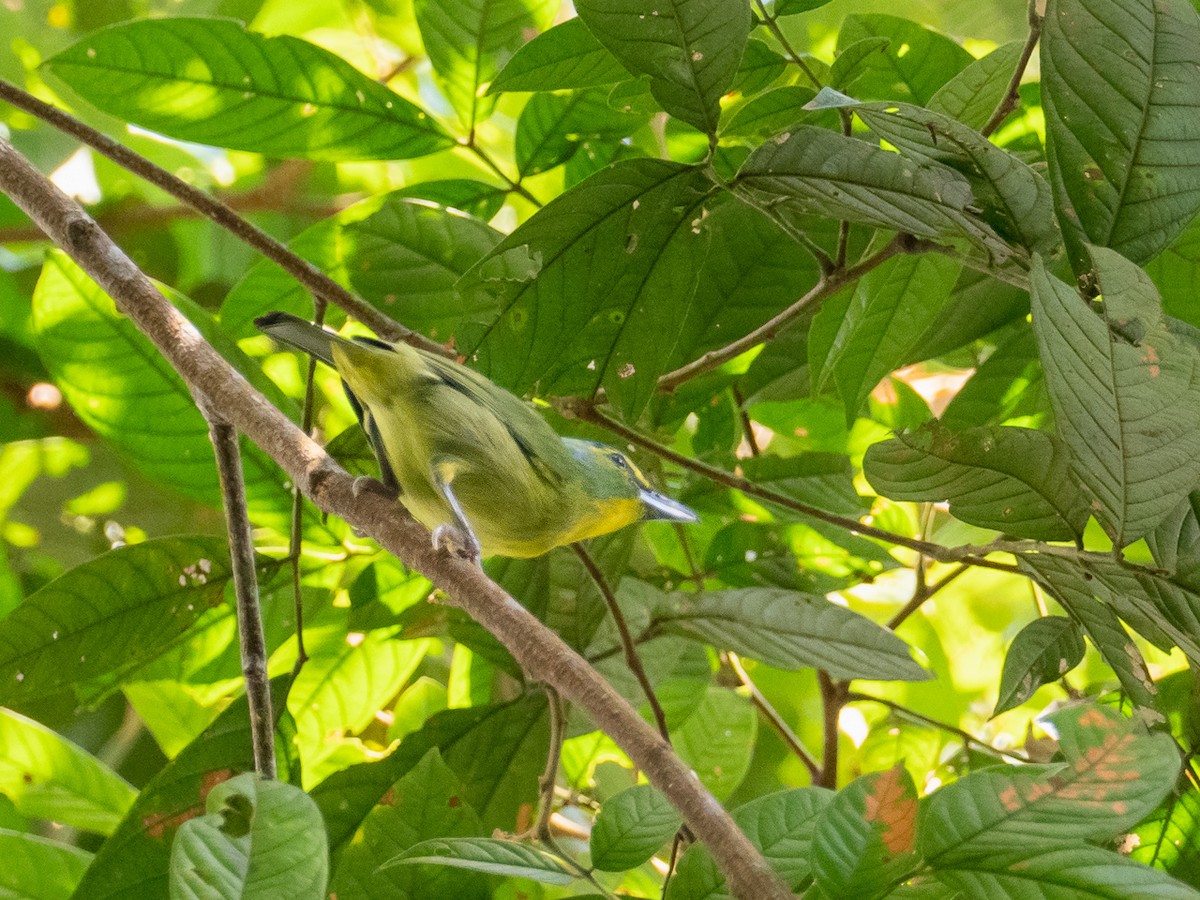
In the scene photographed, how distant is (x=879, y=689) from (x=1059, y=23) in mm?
2236

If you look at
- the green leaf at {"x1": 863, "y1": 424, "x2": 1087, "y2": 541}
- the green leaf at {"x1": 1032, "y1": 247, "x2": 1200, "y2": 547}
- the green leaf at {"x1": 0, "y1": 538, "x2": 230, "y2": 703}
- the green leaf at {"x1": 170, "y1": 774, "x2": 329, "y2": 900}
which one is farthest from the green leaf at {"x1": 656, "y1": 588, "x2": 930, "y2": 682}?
the green leaf at {"x1": 170, "y1": 774, "x2": 329, "y2": 900}

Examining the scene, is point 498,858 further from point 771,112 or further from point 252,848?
point 771,112

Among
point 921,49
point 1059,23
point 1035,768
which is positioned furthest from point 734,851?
point 921,49

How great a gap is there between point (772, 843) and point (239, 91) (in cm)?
158

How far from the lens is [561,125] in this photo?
7.11 feet

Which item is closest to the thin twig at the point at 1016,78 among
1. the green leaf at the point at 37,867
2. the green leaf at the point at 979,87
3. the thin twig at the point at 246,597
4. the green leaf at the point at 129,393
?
the green leaf at the point at 979,87

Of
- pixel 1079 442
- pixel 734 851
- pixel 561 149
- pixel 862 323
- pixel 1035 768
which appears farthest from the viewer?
pixel 561 149

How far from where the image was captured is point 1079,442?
121 cm

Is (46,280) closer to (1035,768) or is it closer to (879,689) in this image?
(1035,768)

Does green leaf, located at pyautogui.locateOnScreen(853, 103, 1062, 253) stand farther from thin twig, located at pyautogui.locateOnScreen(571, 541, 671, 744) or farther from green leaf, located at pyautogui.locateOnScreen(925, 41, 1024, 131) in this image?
thin twig, located at pyautogui.locateOnScreen(571, 541, 671, 744)

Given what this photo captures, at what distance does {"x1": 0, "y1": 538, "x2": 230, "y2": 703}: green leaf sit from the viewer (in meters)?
1.73

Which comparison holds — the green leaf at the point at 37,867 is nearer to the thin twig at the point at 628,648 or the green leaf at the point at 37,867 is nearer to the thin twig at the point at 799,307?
the thin twig at the point at 628,648

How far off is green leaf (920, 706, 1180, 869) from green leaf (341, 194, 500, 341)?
1.28 meters

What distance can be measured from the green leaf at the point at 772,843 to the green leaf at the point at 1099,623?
1.38 feet
